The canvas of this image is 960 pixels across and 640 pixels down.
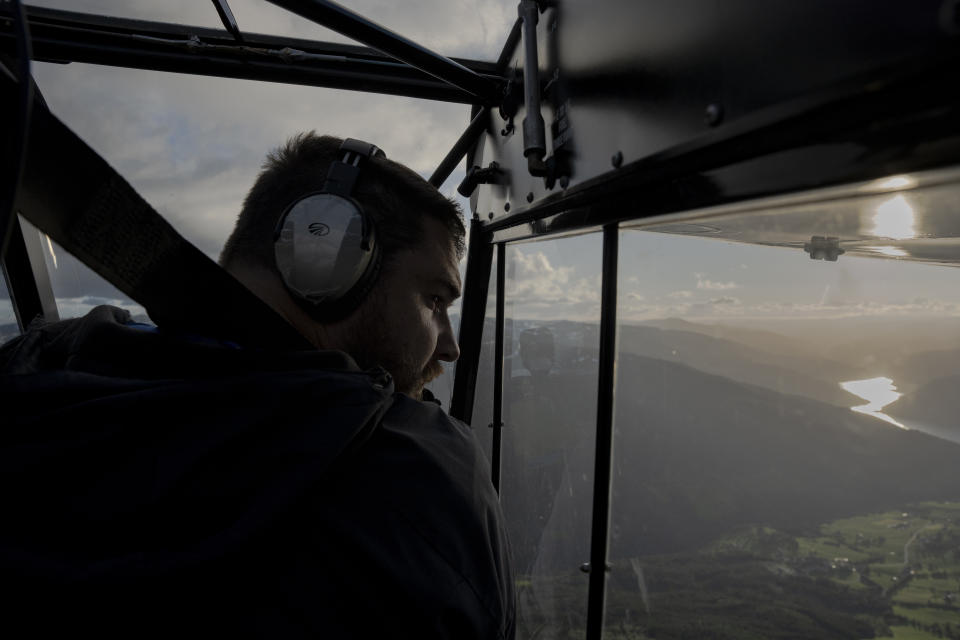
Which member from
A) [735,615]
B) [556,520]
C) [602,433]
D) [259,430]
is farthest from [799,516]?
[259,430]

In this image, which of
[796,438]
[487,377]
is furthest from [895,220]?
[487,377]

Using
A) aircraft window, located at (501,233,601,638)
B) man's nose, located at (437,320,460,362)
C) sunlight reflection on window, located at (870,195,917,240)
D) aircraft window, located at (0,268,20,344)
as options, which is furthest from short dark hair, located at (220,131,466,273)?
aircraft window, located at (0,268,20,344)

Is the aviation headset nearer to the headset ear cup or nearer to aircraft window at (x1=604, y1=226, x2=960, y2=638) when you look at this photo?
the headset ear cup

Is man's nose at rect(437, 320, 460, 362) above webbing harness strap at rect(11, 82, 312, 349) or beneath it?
beneath

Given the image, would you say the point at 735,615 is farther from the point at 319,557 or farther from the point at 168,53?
the point at 168,53

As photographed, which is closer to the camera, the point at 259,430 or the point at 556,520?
the point at 259,430

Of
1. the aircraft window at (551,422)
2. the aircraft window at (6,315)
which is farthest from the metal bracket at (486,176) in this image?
the aircraft window at (6,315)
